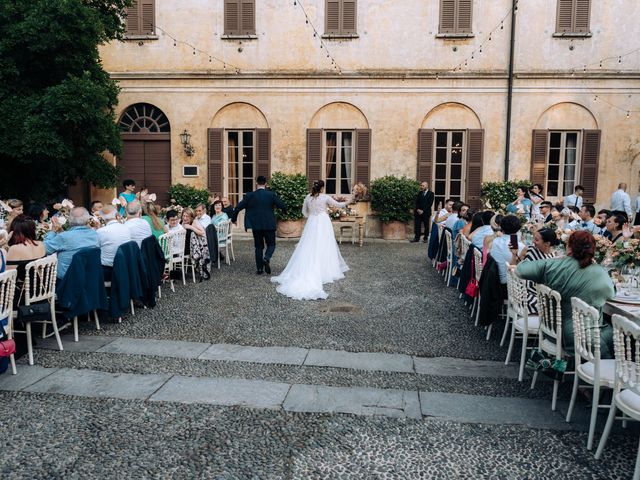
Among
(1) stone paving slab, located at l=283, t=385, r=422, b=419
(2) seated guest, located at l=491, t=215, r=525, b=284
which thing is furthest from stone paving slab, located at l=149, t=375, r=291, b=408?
(2) seated guest, located at l=491, t=215, r=525, b=284

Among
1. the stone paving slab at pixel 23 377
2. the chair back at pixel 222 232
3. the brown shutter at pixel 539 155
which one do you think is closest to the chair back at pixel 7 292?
the stone paving slab at pixel 23 377

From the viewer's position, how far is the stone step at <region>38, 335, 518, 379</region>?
16.7ft

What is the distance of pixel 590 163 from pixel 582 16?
3.52m

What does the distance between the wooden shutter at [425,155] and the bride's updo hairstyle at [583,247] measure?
1033cm

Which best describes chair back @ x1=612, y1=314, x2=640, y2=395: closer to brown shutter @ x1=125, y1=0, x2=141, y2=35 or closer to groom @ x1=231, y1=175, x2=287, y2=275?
groom @ x1=231, y1=175, x2=287, y2=275

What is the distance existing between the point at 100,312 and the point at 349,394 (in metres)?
3.62

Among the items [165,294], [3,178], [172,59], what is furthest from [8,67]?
[165,294]

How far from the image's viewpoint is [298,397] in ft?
14.4

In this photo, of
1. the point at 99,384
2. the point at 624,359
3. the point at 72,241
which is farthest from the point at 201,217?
the point at 624,359

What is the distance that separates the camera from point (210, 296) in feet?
25.8

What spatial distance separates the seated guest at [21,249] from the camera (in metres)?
5.34

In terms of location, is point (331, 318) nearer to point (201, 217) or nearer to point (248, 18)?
point (201, 217)

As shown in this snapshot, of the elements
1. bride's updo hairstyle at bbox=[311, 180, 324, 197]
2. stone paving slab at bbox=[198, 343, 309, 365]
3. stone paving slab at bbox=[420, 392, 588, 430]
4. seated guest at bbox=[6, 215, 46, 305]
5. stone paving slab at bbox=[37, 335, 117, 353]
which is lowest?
stone paving slab at bbox=[420, 392, 588, 430]

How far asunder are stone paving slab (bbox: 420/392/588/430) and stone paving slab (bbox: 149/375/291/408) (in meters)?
1.15
